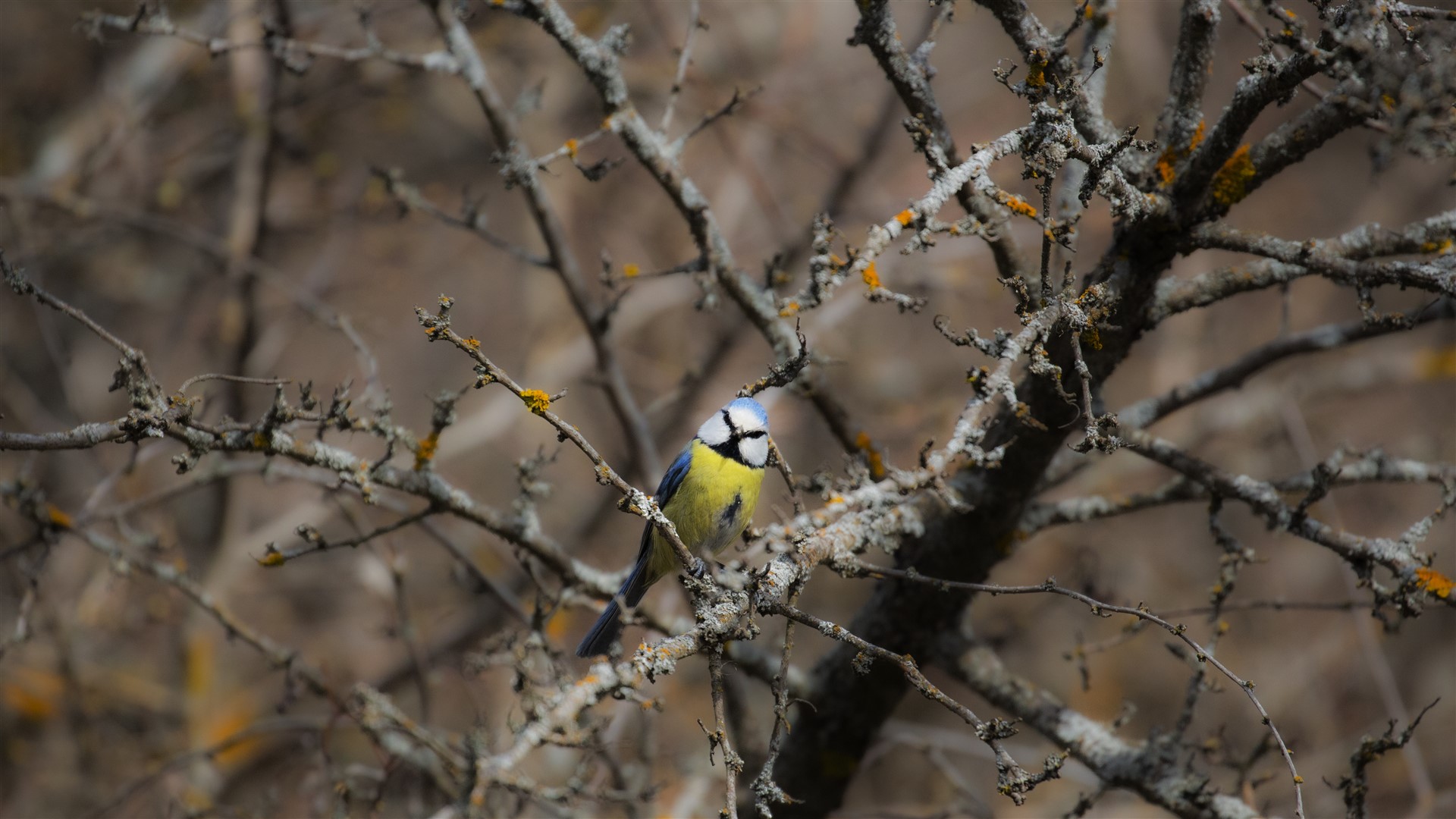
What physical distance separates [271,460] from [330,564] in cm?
456

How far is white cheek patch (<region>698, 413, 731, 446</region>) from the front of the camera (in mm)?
3818

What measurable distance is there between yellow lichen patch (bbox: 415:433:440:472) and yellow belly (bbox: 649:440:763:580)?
94cm

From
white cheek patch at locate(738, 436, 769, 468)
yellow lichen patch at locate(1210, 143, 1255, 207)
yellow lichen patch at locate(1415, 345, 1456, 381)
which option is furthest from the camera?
yellow lichen patch at locate(1415, 345, 1456, 381)

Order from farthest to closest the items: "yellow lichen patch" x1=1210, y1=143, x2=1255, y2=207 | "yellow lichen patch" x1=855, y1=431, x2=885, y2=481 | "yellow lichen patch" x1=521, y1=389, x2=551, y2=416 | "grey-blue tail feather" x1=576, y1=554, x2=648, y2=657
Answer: "yellow lichen patch" x1=855, y1=431, x2=885, y2=481
"grey-blue tail feather" x1=576, y1=554, x2=648, y2=657
"yellow lichen patch" x1=1210, y1=143, x2=1255, y2=207
"yellow lichen patch" x1=521, y1=389, x2=551, y2=416

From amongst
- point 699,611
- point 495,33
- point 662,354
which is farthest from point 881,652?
point 662,354

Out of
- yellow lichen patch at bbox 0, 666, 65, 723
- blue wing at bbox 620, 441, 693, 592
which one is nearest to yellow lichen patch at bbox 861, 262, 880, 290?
blue wing at bbox 620, 441, 693, 592

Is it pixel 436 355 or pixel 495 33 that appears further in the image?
pixel 436 355

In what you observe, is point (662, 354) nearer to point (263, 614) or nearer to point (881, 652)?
point (263, 614)

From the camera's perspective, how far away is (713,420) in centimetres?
396

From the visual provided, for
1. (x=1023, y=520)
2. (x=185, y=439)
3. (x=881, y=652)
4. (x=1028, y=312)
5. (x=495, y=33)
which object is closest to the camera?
(x=881, y=652)

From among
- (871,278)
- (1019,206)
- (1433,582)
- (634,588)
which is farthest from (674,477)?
(1433,582)

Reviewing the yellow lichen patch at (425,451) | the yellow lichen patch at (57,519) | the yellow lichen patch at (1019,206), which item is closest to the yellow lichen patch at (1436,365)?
the yellow lichen patch at (1019,206)

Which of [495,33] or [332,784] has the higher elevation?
[495,33]

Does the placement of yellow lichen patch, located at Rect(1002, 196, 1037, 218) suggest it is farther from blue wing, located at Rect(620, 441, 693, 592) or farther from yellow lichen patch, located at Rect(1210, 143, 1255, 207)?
blue wing, located at Rect(620, 441, 693, 592)
